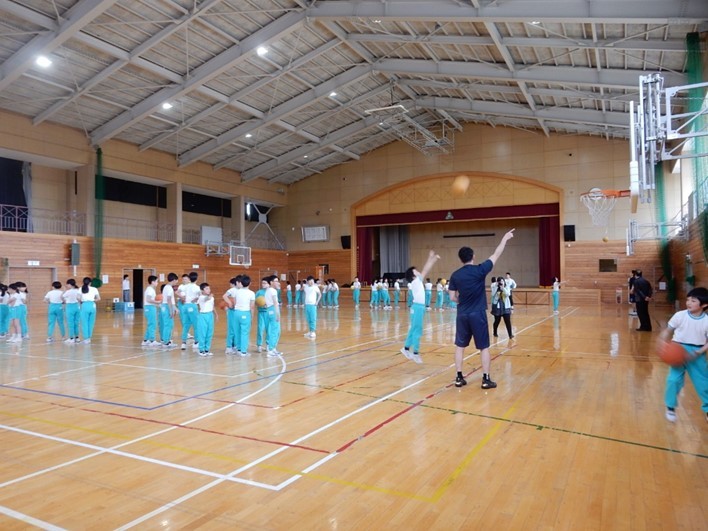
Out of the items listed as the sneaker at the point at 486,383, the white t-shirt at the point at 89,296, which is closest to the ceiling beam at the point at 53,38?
the white t-shirt at the point at 89,296

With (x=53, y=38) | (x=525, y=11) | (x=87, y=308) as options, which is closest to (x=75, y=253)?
(x=53, y=38)

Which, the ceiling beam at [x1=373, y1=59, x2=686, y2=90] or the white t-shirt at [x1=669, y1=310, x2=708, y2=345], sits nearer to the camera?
A: the white t-shirt at [x1=669, y1=310, x2=708, y2=345]

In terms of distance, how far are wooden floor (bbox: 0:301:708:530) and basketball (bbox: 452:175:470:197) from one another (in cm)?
1875

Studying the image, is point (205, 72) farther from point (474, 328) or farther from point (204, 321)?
point (474, 328)

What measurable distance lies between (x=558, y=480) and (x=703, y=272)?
42.5 ft

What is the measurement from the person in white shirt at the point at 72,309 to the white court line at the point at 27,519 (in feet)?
30.2

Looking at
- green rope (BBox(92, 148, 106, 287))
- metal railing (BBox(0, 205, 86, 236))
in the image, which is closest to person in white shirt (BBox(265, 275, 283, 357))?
green rope (BBox(92, 148, 106, 287))

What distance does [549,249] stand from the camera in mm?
26906

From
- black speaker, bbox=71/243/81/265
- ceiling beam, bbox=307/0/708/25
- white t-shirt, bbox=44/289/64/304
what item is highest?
ceiling beam, bbox=307/0/708/25

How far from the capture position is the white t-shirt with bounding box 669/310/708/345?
183 inches

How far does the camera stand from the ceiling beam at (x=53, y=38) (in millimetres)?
13469

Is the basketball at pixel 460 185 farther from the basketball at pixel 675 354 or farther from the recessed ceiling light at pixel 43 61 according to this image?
the basketball at pixel 675 354

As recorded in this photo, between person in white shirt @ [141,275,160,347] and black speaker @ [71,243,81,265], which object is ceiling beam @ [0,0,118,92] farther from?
person in white shirt @ [141,275,160,347]

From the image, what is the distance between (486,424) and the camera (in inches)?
188
